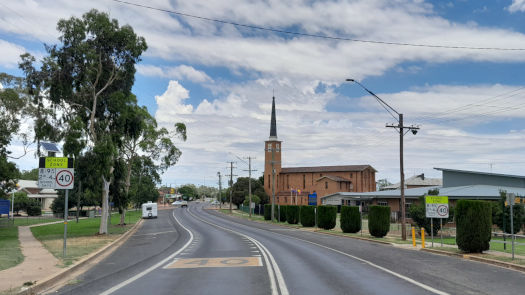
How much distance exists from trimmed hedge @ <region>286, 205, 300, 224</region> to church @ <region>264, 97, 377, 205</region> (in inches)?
1922

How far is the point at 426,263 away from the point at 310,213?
31.2 meters

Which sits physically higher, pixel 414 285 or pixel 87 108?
pixel 87 108

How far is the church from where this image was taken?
4193 inches

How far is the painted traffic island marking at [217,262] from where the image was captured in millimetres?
15238

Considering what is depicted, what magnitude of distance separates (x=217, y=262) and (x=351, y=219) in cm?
2190

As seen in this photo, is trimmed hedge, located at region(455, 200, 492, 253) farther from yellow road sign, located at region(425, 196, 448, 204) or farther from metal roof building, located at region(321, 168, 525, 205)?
metal roof building, located at region(321, 168, 525, 205)

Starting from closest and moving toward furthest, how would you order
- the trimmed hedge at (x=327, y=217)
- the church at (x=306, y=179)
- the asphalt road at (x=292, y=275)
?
the asphalt road at (x=292, y=275)
the trimmed hedge at (x=327, y=217)
the church at (x=306, y=179)

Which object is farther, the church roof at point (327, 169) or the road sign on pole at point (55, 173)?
the church roof at point (327, 169)

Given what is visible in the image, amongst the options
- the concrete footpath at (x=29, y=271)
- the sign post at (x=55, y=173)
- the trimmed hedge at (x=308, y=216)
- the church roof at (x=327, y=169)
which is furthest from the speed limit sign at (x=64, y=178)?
the church roof at (x=327, y=169)

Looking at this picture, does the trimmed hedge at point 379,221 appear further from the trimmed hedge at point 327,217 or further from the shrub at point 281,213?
the shrub at point 281,213

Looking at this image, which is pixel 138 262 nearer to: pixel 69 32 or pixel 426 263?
pixel 426 263

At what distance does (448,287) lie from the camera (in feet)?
36.0

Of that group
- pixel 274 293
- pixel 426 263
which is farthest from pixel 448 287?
pixel 426 263

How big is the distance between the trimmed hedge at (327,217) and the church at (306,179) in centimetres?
6030
